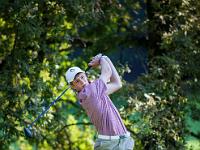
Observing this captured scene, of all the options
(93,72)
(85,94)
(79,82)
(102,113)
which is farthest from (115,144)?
(93,72)

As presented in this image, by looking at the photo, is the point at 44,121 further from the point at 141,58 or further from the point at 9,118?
the point at 141,58

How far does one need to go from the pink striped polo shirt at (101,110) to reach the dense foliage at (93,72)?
209cm

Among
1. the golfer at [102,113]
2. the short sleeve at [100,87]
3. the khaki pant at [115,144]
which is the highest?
the short sleeve at [100,87]

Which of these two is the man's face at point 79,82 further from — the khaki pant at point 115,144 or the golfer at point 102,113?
the khaki pant at point 115,144

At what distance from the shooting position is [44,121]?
841cm

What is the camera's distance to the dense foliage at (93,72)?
26.5 feet

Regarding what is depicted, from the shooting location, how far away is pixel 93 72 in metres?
8.62

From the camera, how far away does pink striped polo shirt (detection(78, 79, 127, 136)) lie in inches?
228

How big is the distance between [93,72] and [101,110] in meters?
2.85

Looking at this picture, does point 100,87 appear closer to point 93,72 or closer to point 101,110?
point 101,110

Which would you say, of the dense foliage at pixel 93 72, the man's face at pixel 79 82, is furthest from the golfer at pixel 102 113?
the dense foliage at pixel 93 72

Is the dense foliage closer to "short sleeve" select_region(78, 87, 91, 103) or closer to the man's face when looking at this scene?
the man's face

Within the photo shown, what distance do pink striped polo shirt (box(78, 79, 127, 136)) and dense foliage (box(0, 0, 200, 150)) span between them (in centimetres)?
209

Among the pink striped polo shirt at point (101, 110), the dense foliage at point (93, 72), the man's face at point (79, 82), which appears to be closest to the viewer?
the pink striped polo shirt at point (101, 110)
